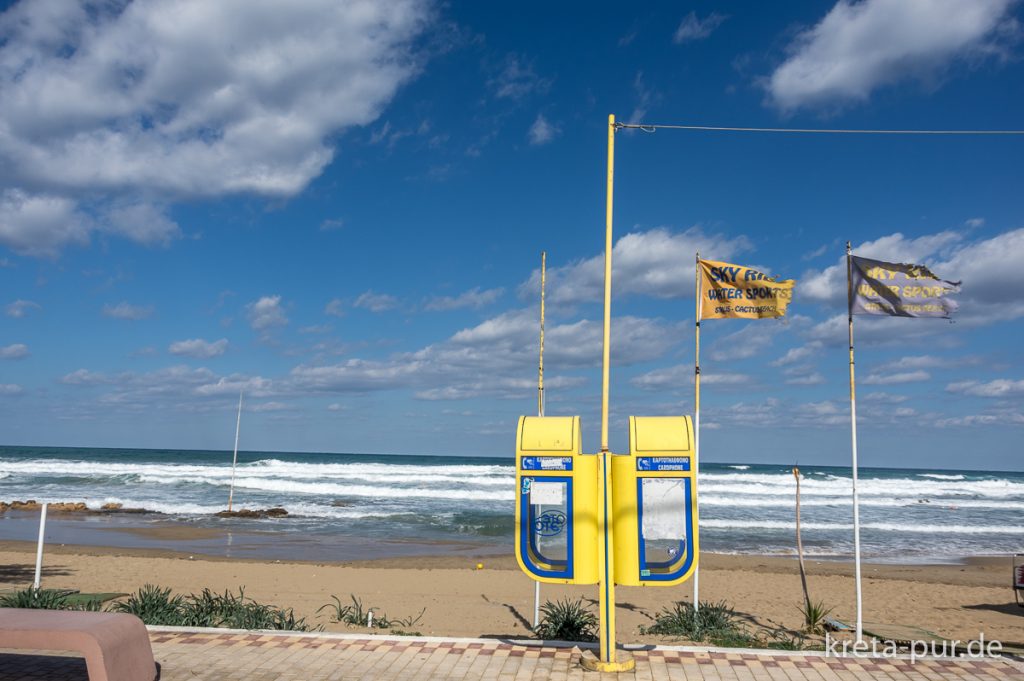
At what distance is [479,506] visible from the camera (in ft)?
111

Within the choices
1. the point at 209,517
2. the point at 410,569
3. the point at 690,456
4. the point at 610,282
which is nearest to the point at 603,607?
the point at 690,456

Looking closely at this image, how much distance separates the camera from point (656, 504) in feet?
22.2

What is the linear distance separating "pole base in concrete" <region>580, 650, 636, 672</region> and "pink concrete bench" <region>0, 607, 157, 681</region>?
347 centimetres

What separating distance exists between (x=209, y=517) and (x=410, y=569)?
14.6 m

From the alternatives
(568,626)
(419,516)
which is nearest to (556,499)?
(568,626)

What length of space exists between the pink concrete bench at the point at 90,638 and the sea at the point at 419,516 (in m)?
13.7

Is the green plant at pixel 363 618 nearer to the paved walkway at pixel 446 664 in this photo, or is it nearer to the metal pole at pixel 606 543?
the paved walkway at pixel 446 664

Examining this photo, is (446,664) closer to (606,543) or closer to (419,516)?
(606,543)

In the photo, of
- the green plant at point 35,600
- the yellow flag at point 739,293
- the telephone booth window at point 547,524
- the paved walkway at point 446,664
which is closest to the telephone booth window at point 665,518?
the telephone booth window at point 547,524

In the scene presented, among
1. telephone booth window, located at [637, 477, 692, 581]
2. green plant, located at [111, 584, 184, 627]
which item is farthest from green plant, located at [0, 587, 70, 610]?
telephone booth window, located at [637, 477, 692, 581]

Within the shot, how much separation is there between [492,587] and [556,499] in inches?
333

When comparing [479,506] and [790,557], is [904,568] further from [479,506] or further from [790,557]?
[479,506]

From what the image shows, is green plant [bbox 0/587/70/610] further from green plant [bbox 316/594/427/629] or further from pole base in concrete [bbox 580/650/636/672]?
pole base in concrete [bbox 580/650/636/672]

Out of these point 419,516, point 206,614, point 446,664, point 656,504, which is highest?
point 656,504
